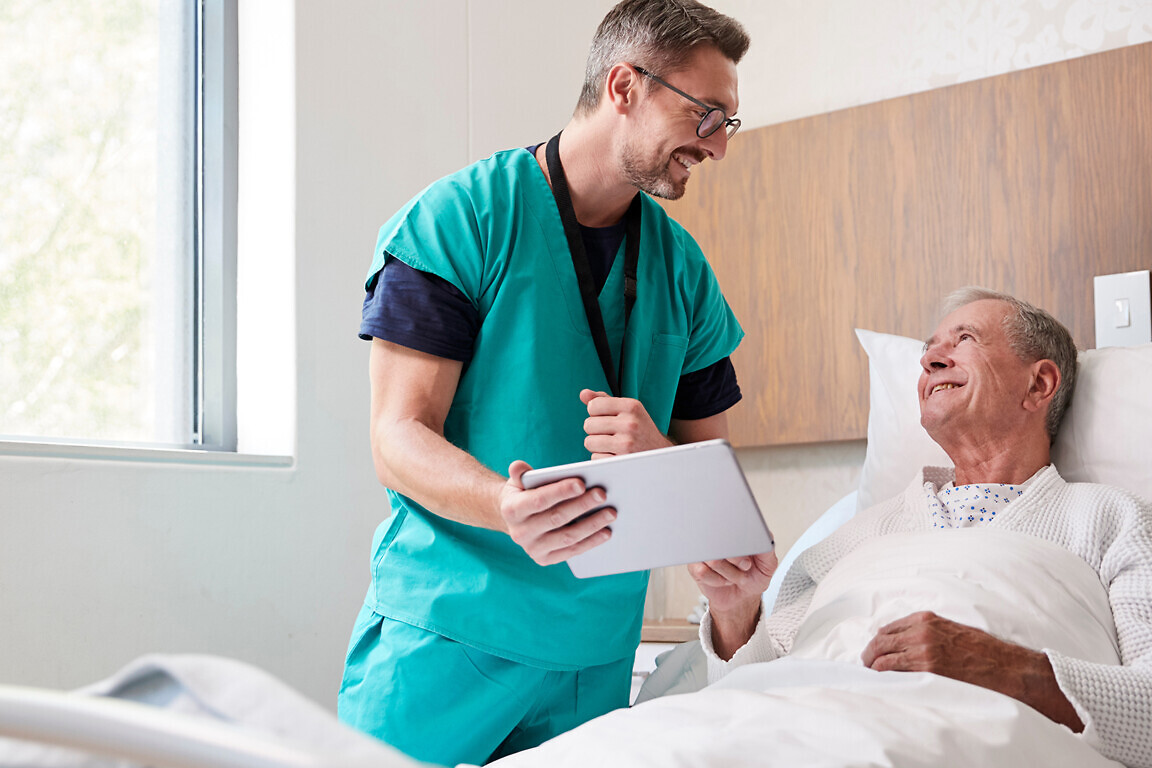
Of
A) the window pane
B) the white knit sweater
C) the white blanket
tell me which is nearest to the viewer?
the white blanket

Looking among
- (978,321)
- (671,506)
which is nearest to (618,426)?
(671,506)

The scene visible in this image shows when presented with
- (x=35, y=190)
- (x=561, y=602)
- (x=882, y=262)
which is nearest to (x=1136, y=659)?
(x=561, y=602)

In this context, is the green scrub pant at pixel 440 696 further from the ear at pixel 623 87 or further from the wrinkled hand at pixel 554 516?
the ear at pixel 623 87

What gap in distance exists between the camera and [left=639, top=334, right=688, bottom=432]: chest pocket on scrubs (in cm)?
159

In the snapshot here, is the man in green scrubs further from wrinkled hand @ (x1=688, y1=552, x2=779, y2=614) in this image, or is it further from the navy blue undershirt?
wrinkled hand @ (x1=688, y1=552, x2=779, y2=614)

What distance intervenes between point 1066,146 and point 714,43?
1.00 metres

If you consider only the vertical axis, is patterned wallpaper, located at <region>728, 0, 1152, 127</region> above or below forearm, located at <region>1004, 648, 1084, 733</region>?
above

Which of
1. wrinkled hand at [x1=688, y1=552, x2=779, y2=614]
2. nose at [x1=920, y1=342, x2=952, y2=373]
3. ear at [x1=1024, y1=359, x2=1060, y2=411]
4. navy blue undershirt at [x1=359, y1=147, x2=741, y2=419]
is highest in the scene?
navy blue undershirt at [x1=359, y1=147, x2=741, y2=419]

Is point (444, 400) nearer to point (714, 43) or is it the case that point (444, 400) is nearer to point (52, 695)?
point (714, 43)

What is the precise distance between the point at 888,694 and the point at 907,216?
1.44m

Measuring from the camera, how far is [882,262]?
2.30 metres

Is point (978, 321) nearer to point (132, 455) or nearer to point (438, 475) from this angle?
point (438, 475)

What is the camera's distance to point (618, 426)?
118 centimetres

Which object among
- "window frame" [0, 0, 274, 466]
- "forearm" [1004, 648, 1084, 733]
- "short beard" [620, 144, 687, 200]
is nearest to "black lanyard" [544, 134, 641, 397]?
"short beard" [620, 144, 687, 200]
